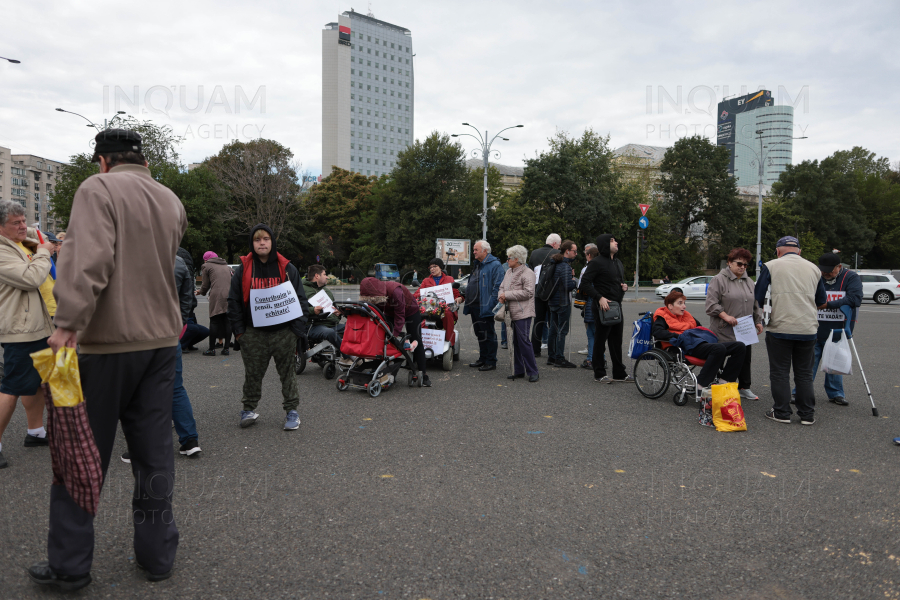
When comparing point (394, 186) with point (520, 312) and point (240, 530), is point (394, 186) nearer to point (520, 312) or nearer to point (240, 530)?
point (520, 312)

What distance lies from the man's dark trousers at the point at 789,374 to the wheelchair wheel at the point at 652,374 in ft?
3.61

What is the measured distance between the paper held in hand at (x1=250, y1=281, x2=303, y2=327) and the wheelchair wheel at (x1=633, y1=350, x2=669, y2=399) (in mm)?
4054

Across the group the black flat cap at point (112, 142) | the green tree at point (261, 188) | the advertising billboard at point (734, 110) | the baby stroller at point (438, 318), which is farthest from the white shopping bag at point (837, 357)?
the advertising billboard at point (734, 110)

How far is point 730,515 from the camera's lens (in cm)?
375

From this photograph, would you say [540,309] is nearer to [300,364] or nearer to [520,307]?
[520,307]

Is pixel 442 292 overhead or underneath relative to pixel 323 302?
overhead

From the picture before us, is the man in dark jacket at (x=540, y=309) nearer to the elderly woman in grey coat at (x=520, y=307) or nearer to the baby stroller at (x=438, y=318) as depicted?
the elderly woman in grey coat at (x=520, y=307)

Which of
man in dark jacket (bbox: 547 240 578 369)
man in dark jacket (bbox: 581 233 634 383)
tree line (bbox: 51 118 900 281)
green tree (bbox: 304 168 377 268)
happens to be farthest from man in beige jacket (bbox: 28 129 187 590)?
green tree (bbox: 304 168 377 268)

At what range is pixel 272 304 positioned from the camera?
18.0 ft

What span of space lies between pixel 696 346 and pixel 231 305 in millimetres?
4783

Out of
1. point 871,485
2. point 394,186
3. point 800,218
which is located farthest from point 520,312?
point 800,218

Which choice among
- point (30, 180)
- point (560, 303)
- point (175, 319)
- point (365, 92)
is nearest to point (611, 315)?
point (560, 303)

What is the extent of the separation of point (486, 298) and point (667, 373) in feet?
10.0

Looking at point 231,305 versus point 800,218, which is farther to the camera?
point 800,218
